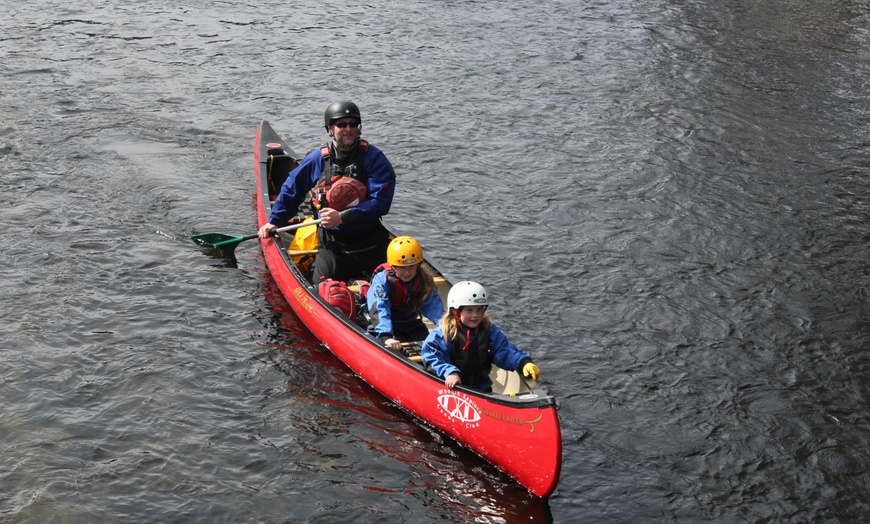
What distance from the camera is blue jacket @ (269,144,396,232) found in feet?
33.4

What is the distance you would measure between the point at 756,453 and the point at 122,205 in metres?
8.92

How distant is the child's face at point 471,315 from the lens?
8.27 m

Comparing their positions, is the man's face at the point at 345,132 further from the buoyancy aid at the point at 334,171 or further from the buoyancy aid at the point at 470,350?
the buoyancy aid at the point at 470,350

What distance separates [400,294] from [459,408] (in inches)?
57.6

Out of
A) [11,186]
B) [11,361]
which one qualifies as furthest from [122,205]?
[11,361]

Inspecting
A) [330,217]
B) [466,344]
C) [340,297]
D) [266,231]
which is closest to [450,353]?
[466,344]

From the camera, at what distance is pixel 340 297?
986 cm

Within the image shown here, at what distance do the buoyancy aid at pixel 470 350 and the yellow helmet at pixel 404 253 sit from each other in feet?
3.40

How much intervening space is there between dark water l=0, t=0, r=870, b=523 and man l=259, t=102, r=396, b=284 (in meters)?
1.03

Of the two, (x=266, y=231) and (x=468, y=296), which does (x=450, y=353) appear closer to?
(x=468, y=296)

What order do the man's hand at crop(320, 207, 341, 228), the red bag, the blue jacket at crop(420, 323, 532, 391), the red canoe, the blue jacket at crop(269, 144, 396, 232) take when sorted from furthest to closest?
the blue jacket at crop(269, 144, 396, 232) < the man's hand at crop(320, 207, 341, 228) < the red bag < the blue jacket at crop(420, 323, 532, 391) < the red canoe

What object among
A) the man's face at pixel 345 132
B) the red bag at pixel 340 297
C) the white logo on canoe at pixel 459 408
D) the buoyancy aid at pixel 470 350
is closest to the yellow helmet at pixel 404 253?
the red bag at pixel 340 297

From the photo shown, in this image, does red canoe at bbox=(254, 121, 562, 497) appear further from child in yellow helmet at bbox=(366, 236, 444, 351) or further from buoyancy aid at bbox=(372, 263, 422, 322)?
buoyancy aid at bbox=(372, 263, 422, 322)

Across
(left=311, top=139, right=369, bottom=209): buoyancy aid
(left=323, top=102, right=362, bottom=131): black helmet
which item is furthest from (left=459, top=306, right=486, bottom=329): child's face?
(left=323, top=102, right=362, bottom=131): black helmet
